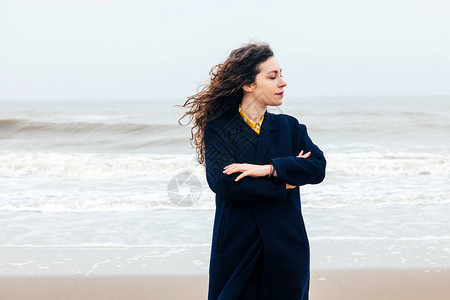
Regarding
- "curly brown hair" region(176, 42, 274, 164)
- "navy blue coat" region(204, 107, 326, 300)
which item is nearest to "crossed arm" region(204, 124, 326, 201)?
"navy blue coat" region(204, 107, 326, 300)

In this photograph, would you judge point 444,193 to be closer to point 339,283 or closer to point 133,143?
point 339,283

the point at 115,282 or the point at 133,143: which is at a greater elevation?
the point at 115,282

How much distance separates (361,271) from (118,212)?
3.55 m

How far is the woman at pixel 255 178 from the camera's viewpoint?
194 centimetres

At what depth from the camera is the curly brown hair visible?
2.05 metres

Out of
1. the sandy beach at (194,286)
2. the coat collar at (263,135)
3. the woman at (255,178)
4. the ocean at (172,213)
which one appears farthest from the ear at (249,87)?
the ocean at (172,213)

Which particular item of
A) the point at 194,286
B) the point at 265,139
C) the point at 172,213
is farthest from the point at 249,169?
the point at 172,213

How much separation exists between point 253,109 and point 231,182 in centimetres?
35

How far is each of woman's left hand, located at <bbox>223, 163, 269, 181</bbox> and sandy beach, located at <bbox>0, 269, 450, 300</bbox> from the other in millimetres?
2150

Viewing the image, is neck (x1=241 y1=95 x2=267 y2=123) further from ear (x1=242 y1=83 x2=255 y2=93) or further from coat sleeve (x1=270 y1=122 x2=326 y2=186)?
coat sleeve (x1=270 y1=122 x2=326 y2=186)

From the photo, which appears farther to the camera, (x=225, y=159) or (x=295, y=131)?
(x=295, y=131)

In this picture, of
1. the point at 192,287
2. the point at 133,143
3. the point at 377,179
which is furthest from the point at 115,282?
the point at 133,143

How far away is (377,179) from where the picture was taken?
9.65m

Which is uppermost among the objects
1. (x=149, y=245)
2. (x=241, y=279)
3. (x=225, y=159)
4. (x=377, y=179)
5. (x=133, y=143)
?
(x=225, y=159)
